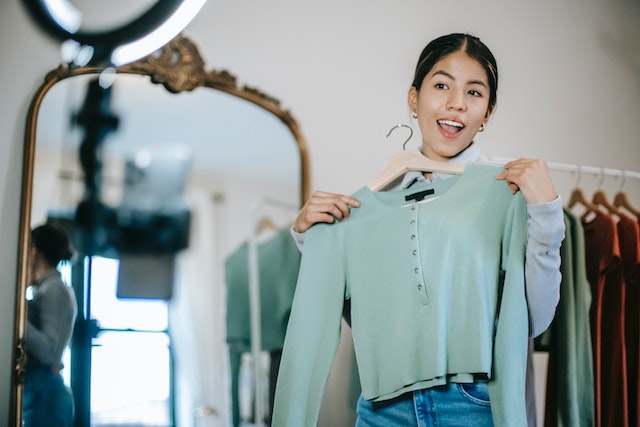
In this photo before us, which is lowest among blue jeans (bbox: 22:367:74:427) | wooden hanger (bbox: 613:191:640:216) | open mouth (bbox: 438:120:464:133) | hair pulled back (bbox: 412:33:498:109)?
blue jeans (bbox: 22:367:74:427)

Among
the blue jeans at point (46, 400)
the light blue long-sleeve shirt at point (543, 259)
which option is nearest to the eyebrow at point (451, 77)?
the light blue long-sleeve shirt at point (543, 259)

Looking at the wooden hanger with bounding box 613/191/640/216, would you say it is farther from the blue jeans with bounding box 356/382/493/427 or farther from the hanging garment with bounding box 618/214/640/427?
the blue jeans with bounding box 356/382/493/427

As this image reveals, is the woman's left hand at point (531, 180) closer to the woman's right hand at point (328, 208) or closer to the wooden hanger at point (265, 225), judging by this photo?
the woman's right hand at point (328, 208)

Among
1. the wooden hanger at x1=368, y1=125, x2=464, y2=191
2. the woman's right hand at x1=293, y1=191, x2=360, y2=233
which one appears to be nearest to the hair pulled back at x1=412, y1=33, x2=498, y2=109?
the wooden hanger at x1=368, y1=125, x2=464, y2=191

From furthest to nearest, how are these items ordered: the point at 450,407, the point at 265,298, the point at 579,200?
the point at 579,200 → the point at 265,298 → the point at 450,407

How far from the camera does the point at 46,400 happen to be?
1.47 metres

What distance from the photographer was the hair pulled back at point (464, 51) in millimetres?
1235

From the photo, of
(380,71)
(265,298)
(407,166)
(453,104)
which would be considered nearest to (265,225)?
(265,298)

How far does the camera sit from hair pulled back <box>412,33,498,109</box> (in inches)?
48.6

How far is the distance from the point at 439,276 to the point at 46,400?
80 centimetres

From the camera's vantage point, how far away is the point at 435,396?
1.12m

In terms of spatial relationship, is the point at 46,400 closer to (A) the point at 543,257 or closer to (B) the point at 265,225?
(B) the point at 265,225

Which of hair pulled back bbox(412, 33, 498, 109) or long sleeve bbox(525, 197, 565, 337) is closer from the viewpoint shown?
long sleeve bbox(525, 197, 565, 337)

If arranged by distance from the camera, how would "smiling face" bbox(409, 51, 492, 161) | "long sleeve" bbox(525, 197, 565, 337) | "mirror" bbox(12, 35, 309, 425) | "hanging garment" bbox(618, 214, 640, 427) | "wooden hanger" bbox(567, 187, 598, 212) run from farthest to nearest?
"wooden hanger" bbox(567, 187, 598, 212) → "hanging garment" bbox(618, 214, 640, 427) → "mirror" bbox(12, 35, 309, 425) → "smiling face" bbox(409, 51, 492, 161) → "long sleeve" bbox(525, 197, 565, 337)
